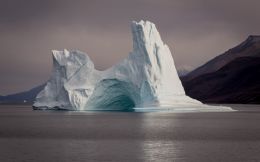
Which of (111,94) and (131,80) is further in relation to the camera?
(111,94)

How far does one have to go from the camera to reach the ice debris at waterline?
73.0 meters

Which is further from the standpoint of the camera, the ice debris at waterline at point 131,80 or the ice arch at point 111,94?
the ice arch at point 111,94

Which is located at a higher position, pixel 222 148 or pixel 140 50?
pixel 140 50

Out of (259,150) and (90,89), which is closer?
(259,150)

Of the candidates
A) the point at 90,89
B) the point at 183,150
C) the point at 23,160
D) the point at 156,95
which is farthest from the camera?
the point at 90,89

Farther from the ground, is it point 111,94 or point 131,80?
point 131,80

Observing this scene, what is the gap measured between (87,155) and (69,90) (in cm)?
4640

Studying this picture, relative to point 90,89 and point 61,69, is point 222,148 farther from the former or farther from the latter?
point 61,69

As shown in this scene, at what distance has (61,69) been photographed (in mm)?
80562

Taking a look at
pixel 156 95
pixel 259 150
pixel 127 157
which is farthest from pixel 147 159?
pixel 156 95

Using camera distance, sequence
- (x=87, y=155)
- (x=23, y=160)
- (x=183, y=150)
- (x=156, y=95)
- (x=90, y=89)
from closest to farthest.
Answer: (x=23, y=160) → (x=87, y=155) → (x=183, y=150) → (x=156, y=95) → (x=90, y=89)

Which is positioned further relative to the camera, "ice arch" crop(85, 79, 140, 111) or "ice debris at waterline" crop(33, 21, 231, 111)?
"ice arch" crop(85, 79, 140, 111)

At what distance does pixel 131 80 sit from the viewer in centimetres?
7300

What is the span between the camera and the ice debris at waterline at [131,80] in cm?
7300
